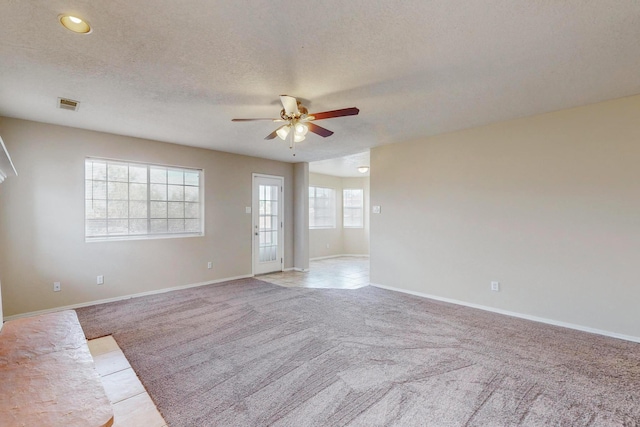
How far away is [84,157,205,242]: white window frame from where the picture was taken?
4332 mm

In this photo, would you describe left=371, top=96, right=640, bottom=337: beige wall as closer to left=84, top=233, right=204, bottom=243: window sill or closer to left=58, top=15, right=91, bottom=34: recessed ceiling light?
left=84, top=233, right=204, bottom=243: window sill

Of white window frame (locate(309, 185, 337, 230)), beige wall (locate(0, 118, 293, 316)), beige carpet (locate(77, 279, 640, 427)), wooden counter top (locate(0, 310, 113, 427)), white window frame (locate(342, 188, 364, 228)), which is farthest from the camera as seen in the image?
white window frame (locate(342, 188, 364, 228))

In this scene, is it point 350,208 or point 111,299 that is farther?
point 350,208

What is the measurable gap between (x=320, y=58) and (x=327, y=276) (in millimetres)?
4668

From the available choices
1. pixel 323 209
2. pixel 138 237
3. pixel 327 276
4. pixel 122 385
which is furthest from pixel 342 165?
pixel 122 385

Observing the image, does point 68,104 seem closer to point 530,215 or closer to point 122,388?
point 122,388

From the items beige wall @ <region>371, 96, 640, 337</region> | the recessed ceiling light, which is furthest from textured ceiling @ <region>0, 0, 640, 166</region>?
beige wall @ <region>371, 96, 640, 337</region>

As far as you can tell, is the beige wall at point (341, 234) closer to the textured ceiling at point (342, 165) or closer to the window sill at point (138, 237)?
the textured ceiling at point (342, 165)

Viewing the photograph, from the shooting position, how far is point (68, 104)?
10.7 feet

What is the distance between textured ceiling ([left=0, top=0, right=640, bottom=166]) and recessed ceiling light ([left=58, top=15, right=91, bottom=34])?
0.17 ft

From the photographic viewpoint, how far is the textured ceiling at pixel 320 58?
1.82 m

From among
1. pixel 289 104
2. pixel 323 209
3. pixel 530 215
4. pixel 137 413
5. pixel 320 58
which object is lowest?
pixel 137 413

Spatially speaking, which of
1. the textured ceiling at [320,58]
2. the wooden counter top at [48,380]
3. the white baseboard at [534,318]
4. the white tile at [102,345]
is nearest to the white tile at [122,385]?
the white tile at [102,345]

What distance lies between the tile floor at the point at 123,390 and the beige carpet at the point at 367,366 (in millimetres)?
67
